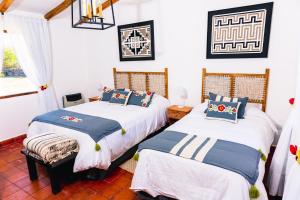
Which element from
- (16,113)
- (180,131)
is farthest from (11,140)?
(180,131)

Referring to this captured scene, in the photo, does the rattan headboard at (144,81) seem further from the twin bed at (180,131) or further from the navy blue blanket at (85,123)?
the navy blue blanket at (85,123)

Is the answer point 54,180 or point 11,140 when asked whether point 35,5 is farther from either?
point 54,180

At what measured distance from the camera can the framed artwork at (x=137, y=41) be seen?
12.5ft

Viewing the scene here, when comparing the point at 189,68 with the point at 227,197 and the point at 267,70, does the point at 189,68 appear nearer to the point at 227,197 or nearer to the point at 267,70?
the point at 267,70

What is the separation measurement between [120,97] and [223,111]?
74.5 inches

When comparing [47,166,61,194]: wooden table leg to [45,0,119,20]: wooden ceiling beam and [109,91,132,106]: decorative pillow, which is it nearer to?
[109,91,132,106]: decorative pillow

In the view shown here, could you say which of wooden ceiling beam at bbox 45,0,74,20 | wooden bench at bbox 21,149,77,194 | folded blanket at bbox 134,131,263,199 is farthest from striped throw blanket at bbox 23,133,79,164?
wooden ceiling beam at bbox 45,0,74,20

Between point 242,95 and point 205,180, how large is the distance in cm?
186

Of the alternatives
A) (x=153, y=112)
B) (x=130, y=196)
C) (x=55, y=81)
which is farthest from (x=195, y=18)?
(x=55, y=81)

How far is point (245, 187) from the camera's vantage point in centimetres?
152

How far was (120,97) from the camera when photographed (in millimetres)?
3775

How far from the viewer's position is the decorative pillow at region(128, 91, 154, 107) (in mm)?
3584

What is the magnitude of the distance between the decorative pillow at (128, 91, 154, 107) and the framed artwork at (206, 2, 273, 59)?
4.08 ft

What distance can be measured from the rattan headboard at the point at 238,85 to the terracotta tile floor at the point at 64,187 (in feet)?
6.32
